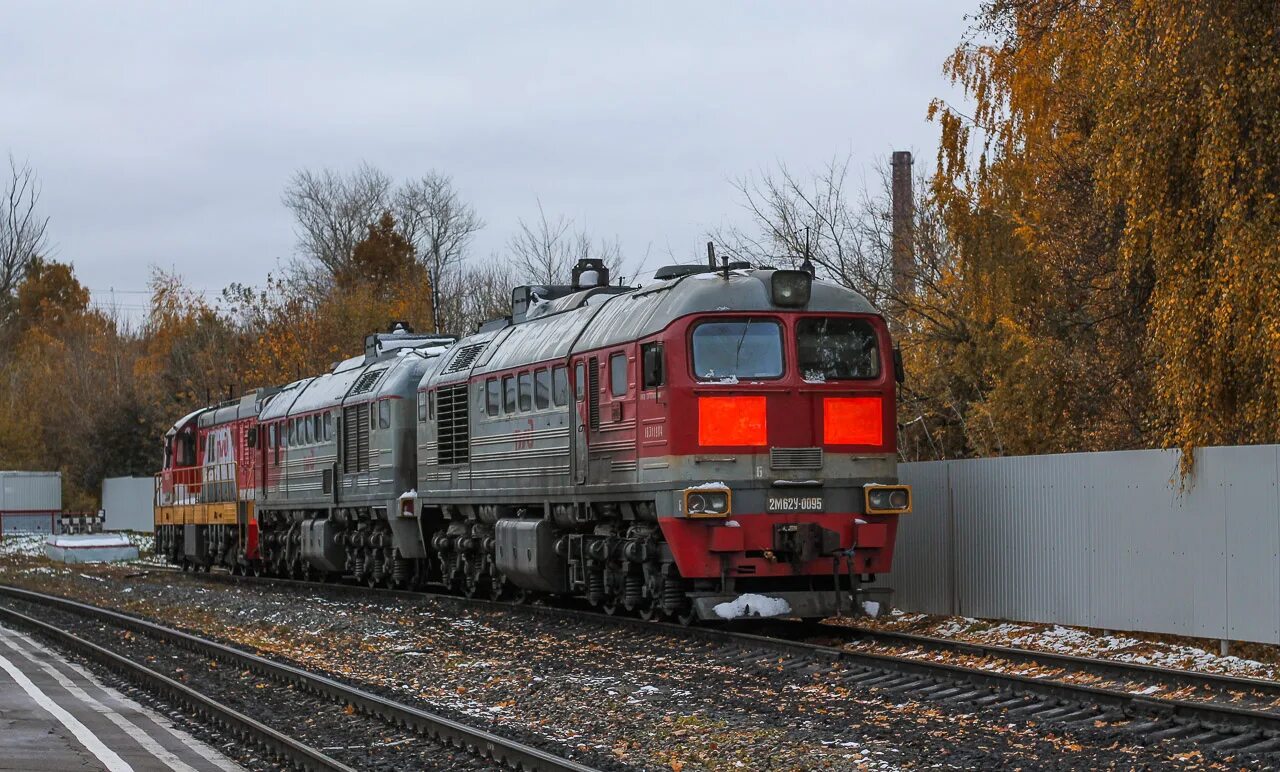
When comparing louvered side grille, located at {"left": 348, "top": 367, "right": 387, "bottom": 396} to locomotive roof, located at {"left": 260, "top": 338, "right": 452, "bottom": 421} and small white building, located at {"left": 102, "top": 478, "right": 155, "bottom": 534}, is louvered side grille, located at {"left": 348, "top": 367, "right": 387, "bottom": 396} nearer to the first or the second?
locomotive roof, located at {"left": 260, "top": 338, "right": 452, "bottom": 421}

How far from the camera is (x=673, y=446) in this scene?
53.4 ft

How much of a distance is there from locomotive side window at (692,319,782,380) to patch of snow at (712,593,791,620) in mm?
2224

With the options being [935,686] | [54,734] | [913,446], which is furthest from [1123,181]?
[913,446]

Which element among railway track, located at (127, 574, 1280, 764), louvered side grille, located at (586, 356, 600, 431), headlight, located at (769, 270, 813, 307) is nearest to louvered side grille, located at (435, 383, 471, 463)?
louvered side grille, located at (586, 356, 600, 431)

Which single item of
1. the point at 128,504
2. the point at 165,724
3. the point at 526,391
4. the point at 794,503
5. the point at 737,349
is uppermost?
the point at 737,349

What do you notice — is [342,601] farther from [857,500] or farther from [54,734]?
[54,734]

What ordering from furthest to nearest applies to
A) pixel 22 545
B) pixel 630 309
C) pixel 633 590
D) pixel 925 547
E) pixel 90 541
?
pixel 22 545 < pixel 90 541 < pixel 925 547 < pixel 633 590 < pixel 630 309

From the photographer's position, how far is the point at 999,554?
1773 cm

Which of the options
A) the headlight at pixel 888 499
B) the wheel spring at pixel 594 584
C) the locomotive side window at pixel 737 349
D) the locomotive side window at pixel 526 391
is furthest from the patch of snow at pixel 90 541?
the headlight at pixel 888 499

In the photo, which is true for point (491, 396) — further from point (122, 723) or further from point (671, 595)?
point (122, 723)

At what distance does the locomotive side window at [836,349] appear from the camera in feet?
55.3

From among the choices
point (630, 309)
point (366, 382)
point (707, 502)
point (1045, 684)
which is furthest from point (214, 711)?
point (366, 382)

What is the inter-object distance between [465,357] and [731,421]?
753 cm

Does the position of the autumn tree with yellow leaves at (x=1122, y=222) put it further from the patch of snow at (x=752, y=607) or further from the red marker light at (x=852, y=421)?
the patch of snow at (x=752, y=607)
